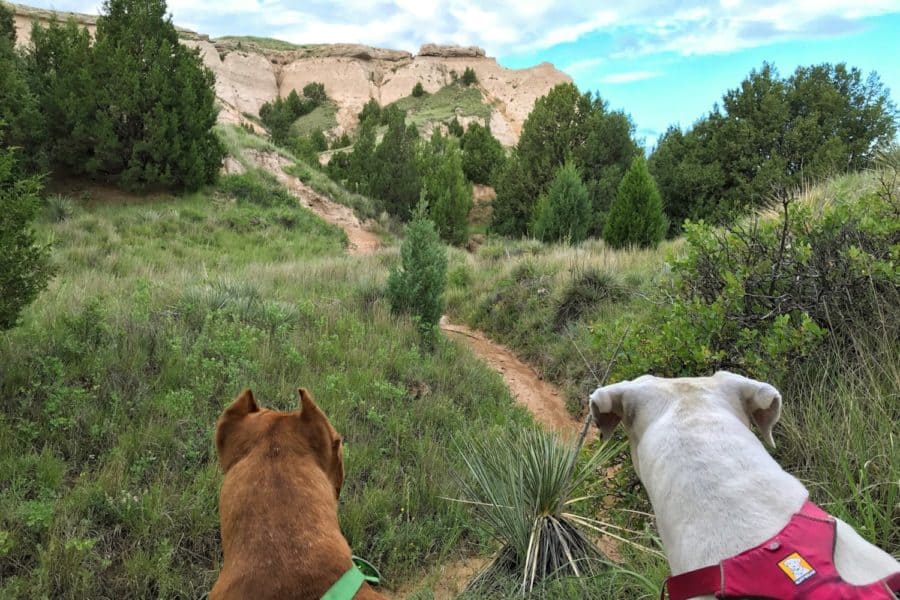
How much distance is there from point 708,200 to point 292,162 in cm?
1929

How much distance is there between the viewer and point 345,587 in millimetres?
1462

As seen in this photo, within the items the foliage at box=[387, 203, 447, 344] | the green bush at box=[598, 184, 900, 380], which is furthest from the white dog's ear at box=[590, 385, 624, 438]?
the foliage at box=[387, 203, 447, 344]

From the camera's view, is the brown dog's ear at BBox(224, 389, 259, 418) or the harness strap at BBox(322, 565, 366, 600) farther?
the brown dog's ear at BBox(224, 389, 259, 418)

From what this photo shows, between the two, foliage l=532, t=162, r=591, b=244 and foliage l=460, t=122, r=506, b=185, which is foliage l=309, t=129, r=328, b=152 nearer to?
foliage l=460, t=122, r=506, b=185

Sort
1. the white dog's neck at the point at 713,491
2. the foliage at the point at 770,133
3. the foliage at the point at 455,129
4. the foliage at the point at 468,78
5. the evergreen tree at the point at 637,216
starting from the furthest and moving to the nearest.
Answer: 1. the foliage at the point at 468,78
2. the foliage at the point at 455,129
3. the foliage at the point at 770,133
4. the evergreen tree at the point at 637,216
5. the white dog's neck at the point at 713,491

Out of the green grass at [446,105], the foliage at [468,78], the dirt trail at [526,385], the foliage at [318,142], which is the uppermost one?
the foliage at [468,78]

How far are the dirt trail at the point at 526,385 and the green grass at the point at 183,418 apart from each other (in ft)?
1.79

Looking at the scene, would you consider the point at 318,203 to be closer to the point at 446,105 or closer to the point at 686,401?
the point at 686,401

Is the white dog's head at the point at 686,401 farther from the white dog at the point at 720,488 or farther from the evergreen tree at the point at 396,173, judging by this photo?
the evergreen tree at the point at 396,173

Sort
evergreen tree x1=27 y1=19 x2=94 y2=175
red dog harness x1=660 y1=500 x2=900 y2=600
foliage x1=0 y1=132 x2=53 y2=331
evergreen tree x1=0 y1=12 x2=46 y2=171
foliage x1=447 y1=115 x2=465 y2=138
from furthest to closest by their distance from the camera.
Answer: foliage x1=447 y1=115 x2=465 y2=138 < evergreen tree x1=27 y1=19 x2=94 y2=175 < evergreen tree x1=0 y1=12 x2=46 y2=171 < foliage x1=0 y1=132 x2=53 y2=331 < red dog harness x1=660 y1=500 x2=900 y2=600

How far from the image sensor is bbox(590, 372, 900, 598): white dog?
1315mm

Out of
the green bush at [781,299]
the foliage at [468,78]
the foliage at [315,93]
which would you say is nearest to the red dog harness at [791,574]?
the green bush at [781,299]

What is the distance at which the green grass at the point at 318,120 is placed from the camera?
5188 cm

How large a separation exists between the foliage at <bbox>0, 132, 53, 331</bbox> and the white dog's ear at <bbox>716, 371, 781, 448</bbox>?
192 inches
